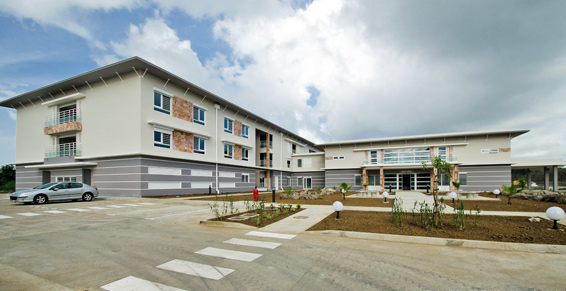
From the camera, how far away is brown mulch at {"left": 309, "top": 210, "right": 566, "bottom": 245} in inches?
277

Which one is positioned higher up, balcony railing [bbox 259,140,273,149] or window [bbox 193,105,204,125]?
window [bbox 193,105,204,125]

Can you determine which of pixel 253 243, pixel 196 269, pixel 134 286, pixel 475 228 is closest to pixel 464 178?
pixel 475 228

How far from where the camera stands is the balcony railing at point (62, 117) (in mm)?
26380

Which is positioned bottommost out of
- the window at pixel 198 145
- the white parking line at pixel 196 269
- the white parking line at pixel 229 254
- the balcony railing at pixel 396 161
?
the white parking line at pixel 229 254

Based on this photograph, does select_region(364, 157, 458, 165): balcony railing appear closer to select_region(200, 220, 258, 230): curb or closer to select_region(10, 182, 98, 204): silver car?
select_region(200, 220, 258, 230): curb

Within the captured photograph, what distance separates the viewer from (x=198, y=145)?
28.6 metres

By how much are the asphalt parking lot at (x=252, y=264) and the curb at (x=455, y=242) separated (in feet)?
0.87

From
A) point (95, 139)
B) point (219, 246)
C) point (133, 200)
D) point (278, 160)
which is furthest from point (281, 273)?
point (278, 160)

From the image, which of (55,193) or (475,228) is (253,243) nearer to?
(475,228)

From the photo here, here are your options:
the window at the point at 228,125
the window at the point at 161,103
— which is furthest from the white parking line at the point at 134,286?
the window at the point at 228,125

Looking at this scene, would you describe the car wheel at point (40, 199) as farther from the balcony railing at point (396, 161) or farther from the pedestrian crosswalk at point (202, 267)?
the balcony railing at point (396, 161)

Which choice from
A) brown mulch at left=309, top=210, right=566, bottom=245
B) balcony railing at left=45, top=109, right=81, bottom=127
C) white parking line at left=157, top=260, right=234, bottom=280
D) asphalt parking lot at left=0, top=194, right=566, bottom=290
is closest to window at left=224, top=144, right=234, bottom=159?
balcony railing at left=45, top=109, right=81, bottom=127

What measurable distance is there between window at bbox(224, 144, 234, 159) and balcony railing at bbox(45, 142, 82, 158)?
45.8 ft

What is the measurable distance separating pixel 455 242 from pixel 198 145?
25499 millimetres
